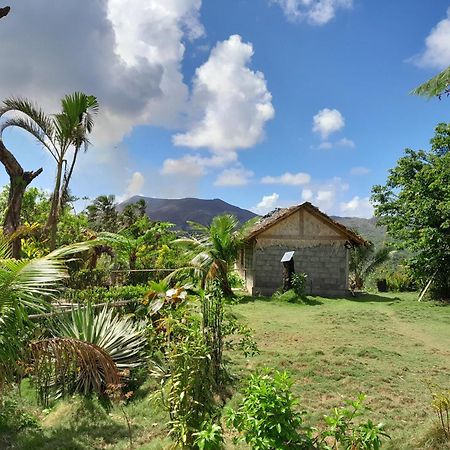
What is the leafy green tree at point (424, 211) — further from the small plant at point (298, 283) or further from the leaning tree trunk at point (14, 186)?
the leaning tree trunk at point (14, 186)

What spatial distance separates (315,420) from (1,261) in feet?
12.5

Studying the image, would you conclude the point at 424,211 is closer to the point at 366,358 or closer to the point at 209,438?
the point at 366,358

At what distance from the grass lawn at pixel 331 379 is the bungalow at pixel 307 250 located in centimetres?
651

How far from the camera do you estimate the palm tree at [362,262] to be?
26.2 meters

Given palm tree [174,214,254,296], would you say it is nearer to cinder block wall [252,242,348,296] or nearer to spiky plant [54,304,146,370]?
cinder block wall [252,242,348,296]

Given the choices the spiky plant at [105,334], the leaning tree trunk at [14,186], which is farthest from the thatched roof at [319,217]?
the spiky plant at [105,334]

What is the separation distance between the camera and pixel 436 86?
1062 cm

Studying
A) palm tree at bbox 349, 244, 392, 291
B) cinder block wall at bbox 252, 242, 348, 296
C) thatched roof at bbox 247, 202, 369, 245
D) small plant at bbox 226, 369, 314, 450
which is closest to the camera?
small plant at bbox 226, 369, 314, 450

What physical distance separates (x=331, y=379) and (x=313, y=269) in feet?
41.3

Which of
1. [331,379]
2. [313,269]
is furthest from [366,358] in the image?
[313,269]

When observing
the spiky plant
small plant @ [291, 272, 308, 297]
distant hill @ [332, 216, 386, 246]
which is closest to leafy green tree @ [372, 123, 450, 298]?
distant hill @ [332, 216, 386, 246]

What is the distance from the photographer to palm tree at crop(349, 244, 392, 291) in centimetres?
2616

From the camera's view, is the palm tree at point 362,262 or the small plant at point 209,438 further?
the palm tree at point 362,262

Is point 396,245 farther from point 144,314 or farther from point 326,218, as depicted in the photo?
point 144,314
